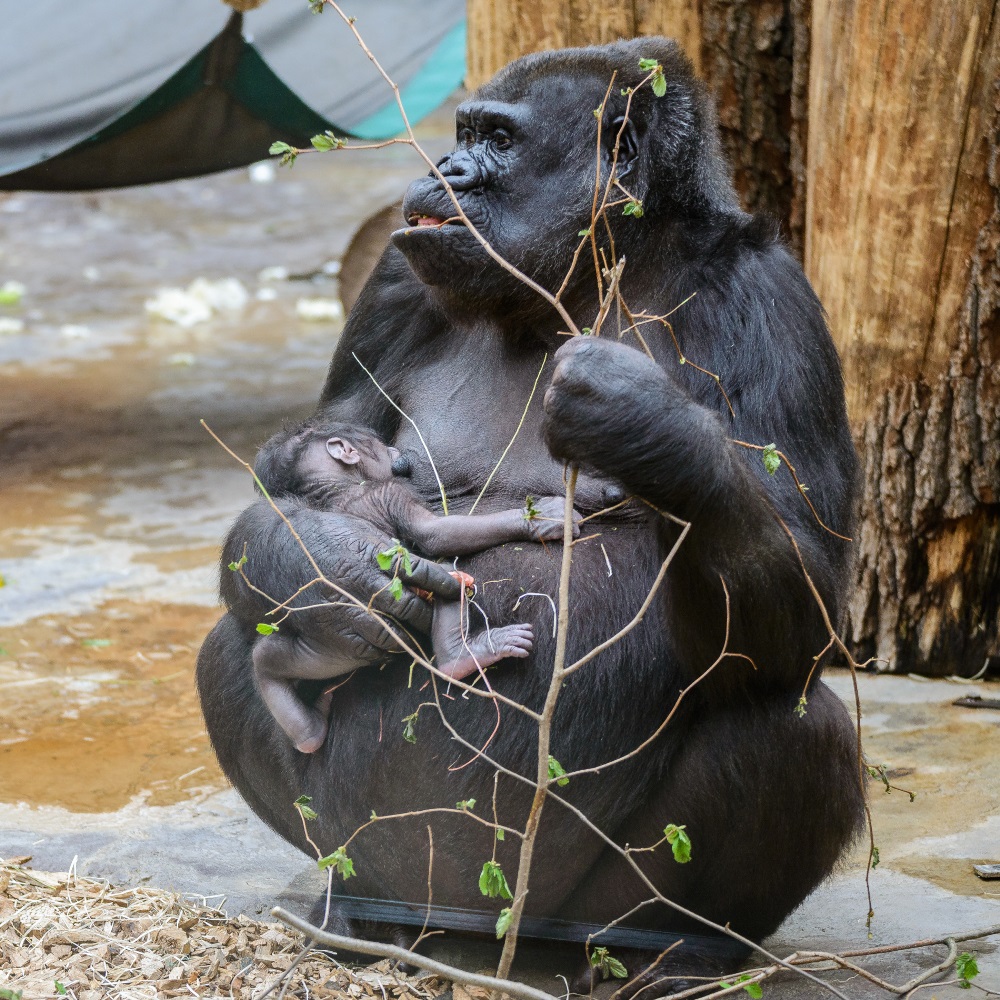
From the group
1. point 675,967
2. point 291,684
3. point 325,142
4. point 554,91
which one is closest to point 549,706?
point 291,684

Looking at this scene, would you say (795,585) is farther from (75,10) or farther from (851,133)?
(75,10)

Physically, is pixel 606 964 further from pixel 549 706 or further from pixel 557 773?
pixel 549 706

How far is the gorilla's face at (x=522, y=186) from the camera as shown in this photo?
2.79 metres

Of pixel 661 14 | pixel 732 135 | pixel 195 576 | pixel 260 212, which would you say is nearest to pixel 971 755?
pixel 732 135

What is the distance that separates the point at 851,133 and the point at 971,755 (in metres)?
1.71

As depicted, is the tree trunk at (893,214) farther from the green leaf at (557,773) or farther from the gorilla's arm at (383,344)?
the green leaf at (557,773)

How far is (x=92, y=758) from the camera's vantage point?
392cm

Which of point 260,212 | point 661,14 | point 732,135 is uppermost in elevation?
point 661,14

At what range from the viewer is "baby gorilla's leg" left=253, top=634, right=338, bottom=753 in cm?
257

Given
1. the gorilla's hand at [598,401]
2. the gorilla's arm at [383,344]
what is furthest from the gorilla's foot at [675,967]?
the gorilla's arm at [383,344]

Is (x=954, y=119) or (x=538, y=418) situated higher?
(x=954, y=119)

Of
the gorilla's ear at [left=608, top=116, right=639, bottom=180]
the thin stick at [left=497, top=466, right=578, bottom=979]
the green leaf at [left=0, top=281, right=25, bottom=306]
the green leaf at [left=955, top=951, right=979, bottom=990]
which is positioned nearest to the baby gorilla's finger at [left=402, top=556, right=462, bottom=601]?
the thin stick at [left=497, top=466, right=578, bottom=979]

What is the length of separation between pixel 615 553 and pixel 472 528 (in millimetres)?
266

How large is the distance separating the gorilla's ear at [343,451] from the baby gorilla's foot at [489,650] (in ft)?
1.60
